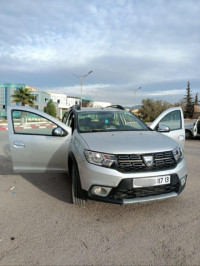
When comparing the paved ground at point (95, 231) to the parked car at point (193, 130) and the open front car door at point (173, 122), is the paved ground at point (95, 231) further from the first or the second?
the parked car at point (193, 130)

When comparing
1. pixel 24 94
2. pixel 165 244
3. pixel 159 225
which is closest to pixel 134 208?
pixel 159 225

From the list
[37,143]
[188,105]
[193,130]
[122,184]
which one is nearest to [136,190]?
[122,184]

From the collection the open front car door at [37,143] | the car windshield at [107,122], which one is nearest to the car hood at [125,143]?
the car windshield at [107,122]

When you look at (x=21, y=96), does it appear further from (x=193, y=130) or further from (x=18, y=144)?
(x=18, y=144)

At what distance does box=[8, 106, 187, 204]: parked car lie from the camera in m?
2.92

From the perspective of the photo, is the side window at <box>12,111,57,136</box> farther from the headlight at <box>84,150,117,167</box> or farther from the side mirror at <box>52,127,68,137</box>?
the headlight at <box>84,150,117,167</box>

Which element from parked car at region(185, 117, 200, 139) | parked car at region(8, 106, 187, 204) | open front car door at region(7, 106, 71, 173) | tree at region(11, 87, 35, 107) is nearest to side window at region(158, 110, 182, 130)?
parked car at region(8, 106, 187, 204)

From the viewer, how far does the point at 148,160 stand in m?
2.96

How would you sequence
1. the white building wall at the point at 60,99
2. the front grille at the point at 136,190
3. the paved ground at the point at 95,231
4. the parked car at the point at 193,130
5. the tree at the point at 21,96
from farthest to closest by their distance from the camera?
the white building wall at the point at 60,99
the tree at the point at 21,96
the parked car at the point at 193,130
the front grille at the point at 136,190
the paved ground at the point at 95,231

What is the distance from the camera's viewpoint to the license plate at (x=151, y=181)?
2.87m

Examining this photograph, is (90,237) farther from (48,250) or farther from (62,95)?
(62,95)

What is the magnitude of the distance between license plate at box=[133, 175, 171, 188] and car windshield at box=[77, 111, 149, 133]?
1419 millimetres

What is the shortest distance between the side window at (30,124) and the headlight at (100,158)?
55.6 inches

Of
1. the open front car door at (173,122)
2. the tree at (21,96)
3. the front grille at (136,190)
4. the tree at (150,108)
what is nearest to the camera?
the front grille at (136,190)
